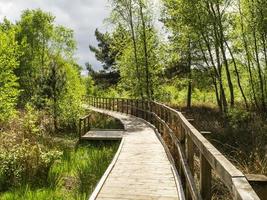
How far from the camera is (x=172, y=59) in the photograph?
2781 cm

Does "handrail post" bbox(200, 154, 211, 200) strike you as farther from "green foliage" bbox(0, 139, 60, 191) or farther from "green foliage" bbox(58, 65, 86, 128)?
"green foliage" bbox(58, 65, 86, 128)

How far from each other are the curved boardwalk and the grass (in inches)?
24.5

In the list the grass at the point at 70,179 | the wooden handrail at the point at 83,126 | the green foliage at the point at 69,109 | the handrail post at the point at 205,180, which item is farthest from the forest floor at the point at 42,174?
the green foliage at the point at 69,109

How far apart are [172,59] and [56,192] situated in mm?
21027

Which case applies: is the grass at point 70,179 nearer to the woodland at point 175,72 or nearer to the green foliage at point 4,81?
the woodland at point 175,72

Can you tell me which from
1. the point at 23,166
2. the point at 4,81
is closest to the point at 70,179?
the point at 23,166

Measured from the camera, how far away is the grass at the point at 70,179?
7488 mm

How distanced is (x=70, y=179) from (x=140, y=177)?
2.85 meters

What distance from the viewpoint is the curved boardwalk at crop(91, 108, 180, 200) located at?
5977 millimetres

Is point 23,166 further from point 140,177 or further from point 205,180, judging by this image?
point 205,180

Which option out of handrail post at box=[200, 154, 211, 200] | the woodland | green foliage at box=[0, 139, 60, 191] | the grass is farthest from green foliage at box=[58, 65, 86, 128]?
handrail post at box=[200, 154, 211, 200]

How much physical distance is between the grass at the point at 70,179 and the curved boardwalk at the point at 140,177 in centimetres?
62

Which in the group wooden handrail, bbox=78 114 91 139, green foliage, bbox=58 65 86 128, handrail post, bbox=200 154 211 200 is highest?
green foliage, bbox=58 65 86 128

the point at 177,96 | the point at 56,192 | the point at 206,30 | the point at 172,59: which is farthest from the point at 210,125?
the point at 177,96
